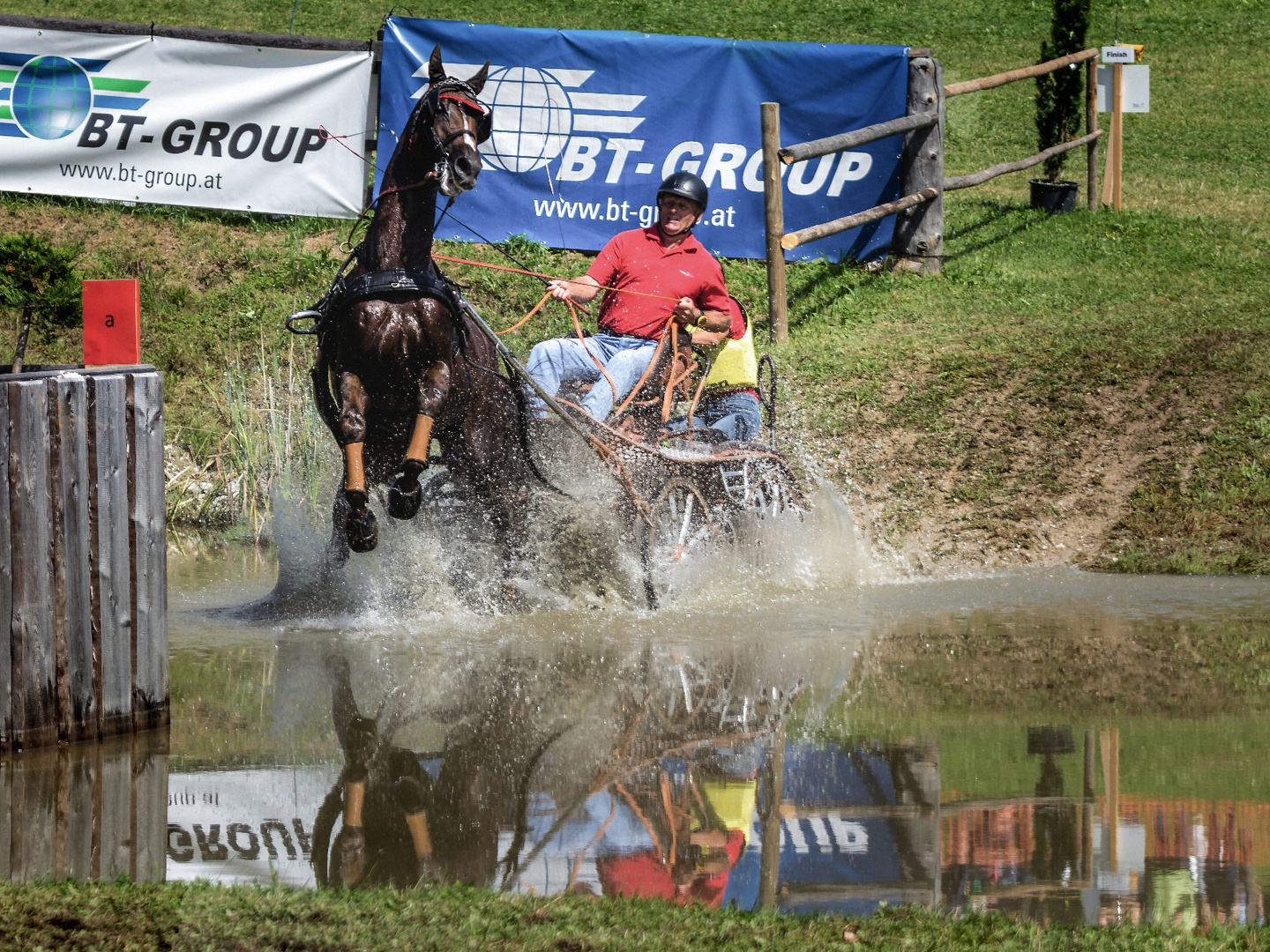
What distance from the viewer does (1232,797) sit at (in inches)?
180

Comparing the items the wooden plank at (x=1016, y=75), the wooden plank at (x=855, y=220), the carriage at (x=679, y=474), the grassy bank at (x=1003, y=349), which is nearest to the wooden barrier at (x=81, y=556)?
the carriage at (x=679, y=474)

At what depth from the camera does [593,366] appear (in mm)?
8102

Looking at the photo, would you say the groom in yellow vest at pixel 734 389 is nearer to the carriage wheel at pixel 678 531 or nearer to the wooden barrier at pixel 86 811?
the carriage wheel at pixel 678 531

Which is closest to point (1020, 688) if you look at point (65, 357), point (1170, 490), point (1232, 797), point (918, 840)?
point (1232, 797)

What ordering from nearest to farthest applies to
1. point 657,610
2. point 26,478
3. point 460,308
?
point 26,478, point 460,308, point 657,610

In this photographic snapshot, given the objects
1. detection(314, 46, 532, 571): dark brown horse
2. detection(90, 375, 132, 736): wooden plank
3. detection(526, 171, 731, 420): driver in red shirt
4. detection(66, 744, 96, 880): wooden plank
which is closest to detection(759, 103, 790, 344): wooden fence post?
detection(526, 171, 731, 420): driver in red shirt

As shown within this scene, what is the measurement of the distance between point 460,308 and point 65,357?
6772 mm

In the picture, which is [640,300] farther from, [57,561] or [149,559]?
[57,561]

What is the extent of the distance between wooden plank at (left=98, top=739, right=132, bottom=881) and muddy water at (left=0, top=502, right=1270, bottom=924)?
0.5 inches

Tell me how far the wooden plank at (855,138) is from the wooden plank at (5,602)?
312 inches

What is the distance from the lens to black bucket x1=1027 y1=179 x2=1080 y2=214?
1504 cm

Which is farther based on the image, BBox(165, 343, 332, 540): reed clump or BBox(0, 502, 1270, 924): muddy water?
BBox(165, 343, 332, 540): reed clump

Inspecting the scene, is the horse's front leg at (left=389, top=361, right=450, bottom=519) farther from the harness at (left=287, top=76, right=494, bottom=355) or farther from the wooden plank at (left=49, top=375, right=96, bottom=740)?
the wooden plank at (left=49, top=375, right=96, bottom=740)

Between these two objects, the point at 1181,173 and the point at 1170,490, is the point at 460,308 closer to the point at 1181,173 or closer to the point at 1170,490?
the point at 1170,490
